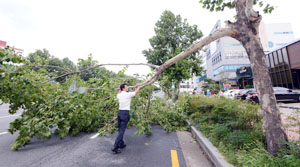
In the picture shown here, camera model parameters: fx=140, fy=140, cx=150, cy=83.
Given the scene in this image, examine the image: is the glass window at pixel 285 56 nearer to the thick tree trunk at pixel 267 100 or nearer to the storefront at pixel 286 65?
the storefront at pixel 286 65

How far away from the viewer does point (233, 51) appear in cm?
4344

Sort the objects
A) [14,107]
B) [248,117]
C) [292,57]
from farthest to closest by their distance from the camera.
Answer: [292,57] < [14,107] < [248,117]

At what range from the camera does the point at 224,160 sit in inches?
111

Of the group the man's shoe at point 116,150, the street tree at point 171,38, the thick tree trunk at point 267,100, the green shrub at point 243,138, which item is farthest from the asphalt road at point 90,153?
the street tree at point 171,38

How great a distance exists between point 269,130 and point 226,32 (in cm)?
225

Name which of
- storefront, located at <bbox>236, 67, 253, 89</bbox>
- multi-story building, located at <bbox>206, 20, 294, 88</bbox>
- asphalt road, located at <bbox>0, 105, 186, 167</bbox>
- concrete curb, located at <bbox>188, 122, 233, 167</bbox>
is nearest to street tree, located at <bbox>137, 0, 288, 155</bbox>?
Result: concrete curb, located at <bbox>188, 122, 233, 167</bbox>

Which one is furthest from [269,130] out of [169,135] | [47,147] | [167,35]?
[167,35]

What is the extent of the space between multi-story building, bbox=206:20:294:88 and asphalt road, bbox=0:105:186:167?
3671cm

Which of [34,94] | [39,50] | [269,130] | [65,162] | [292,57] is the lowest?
[65,162]

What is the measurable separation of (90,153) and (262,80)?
4474mm

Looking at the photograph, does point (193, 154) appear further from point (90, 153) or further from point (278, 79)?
point (278, 79)

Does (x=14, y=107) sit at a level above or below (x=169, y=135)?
above

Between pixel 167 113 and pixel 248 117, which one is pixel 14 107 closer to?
pixel 167 113

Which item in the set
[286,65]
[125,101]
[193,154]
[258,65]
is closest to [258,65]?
[258,65]
